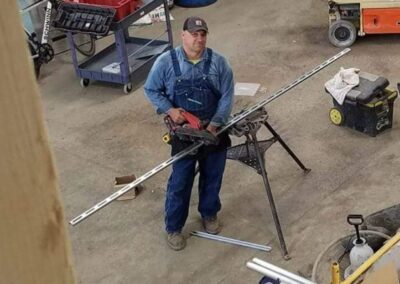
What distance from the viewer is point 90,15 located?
20.8 ft

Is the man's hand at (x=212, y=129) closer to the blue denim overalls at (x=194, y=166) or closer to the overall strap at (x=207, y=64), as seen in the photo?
the blue denim overalls at (x=194, y=166)

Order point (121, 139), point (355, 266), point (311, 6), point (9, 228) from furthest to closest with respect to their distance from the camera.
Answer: point (311, 6) → point (121, 139) → point (355, 266) → point (9, 228)

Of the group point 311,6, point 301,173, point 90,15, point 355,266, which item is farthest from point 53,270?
point 311,6

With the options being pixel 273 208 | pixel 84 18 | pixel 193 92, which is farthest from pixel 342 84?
pixel 84 18

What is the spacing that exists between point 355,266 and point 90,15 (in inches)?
141

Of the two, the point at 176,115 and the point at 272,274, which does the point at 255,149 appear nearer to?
the point at 176,115

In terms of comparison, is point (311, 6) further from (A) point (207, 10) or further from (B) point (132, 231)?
(B) point (132, 231)

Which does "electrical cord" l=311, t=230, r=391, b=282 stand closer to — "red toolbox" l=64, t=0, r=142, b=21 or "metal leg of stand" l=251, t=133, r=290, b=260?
"metal leg of stand" l=251, t=133, r=290, b=260

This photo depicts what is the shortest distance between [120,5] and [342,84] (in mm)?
2132

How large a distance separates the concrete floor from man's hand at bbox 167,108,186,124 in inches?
31.5

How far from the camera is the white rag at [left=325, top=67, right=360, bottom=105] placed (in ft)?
18.1

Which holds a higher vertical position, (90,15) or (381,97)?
(90,15)

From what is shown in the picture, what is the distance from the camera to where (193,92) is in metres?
4.19

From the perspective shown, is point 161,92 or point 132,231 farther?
point 132,231
